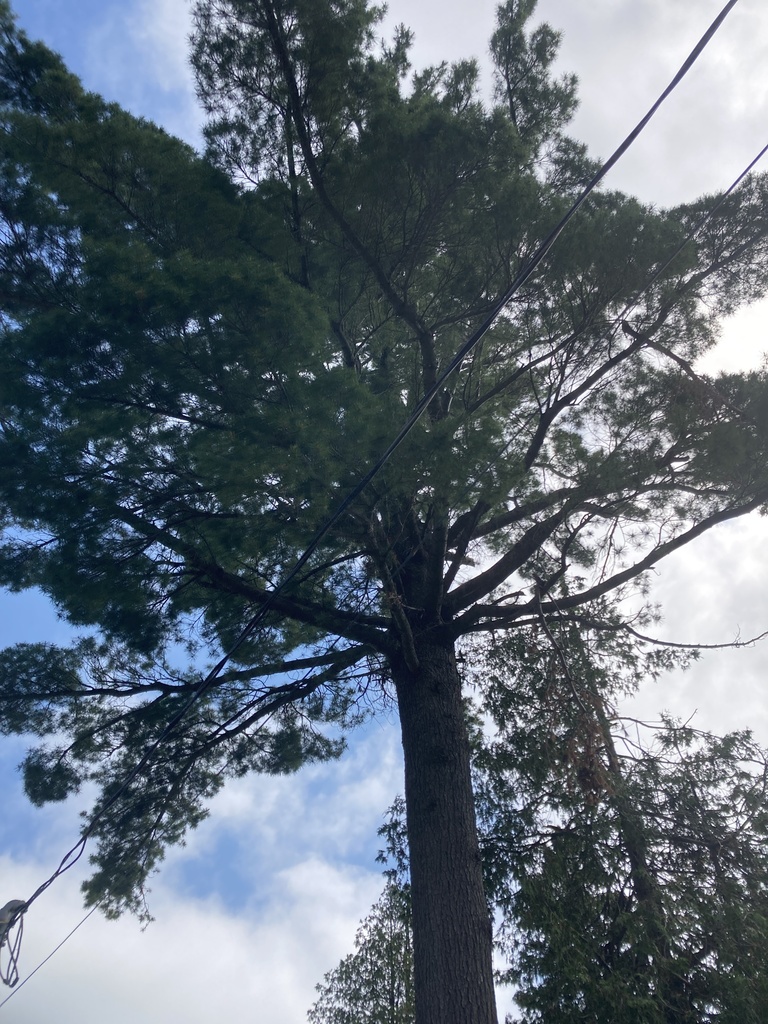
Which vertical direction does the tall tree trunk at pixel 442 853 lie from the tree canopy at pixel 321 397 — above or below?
below

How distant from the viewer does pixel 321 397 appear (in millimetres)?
5168

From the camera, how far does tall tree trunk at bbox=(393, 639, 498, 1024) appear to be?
4.57m

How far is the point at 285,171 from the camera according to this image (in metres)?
6.36

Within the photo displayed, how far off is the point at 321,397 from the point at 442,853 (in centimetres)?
289

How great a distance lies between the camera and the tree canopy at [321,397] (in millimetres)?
5211

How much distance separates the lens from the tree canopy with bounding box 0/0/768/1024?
521 centimetres

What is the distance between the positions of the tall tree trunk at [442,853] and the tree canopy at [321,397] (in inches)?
0.9

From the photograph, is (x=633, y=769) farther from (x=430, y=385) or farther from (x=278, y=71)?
(x=278, y=71)

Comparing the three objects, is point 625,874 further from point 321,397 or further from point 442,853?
point 321,397

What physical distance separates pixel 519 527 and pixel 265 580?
213 centimetres

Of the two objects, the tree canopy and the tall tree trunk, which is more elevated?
the tree canopy

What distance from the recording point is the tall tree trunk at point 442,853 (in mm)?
4566

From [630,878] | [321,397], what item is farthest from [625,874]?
[321,397]

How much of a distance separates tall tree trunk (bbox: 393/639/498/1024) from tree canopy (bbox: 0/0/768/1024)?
2cm
